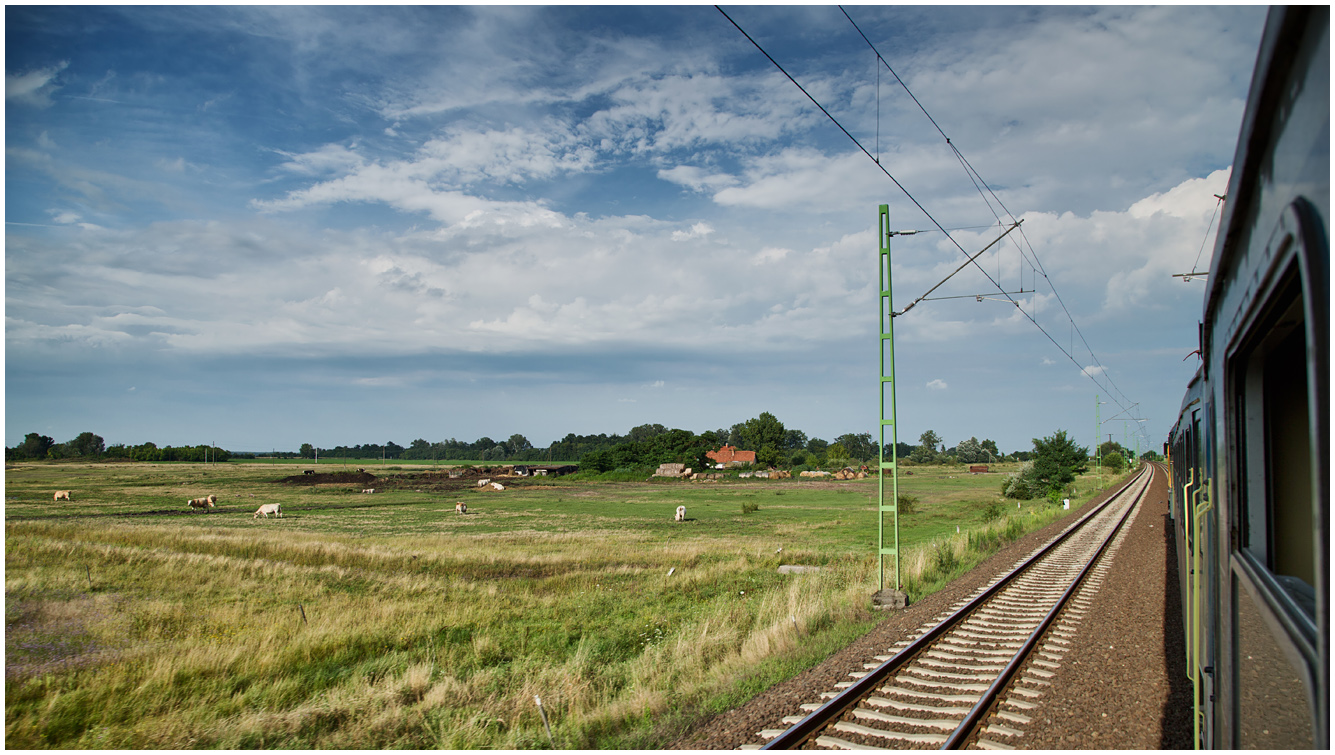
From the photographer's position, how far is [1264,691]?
3141 millimetres

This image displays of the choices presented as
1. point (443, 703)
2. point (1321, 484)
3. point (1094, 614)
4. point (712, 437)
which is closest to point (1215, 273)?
point (1321, 484)

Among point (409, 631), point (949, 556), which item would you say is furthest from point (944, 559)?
point (409, 631)

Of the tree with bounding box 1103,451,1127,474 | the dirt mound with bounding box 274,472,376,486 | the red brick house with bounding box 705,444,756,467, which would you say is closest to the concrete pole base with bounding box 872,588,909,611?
the dirt mound with bounding box 274,472,376,486

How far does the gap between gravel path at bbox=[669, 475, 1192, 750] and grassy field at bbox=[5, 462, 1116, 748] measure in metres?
0.67

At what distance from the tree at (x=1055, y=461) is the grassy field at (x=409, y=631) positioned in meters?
21.4

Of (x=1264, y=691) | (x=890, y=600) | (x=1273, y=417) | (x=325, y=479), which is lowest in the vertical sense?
(x=325, y=479)

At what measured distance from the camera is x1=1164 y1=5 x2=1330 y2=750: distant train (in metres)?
1.94

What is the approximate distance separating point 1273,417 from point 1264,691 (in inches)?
58.5

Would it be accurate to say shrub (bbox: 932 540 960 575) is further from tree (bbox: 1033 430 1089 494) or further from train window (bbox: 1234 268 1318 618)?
tree (bbox: 1033 430 1089 494)

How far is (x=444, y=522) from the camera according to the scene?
43.0 meters

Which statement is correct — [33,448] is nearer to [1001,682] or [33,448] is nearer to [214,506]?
[214,506]

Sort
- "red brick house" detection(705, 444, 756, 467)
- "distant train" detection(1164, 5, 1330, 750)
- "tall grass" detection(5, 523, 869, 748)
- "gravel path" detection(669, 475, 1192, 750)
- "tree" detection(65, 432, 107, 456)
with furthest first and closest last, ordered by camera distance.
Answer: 1. "red brick house" detection(705, 444, 756, 467)
2. "tree" detection(65, 432, 107, 456)
3. "tall grass" detection(5, 523, 869, 748)
4. "gravel path" detection(669, 475, 1192, 750)
5. "distant train" detection(1164, 5, 1330, 750)

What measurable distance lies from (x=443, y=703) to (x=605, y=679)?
8.00ft

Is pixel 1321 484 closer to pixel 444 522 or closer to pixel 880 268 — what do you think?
pixel 880 268
